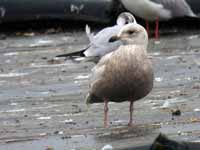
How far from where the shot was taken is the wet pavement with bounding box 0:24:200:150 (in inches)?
211

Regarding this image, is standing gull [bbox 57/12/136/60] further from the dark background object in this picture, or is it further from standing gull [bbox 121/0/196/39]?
standing gull [bbox 121/0/196/39]

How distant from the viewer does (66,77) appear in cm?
852

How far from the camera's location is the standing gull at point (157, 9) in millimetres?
11648

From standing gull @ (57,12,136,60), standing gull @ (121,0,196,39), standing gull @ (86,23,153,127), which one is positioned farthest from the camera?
standing gull @ (121,0,196,39)

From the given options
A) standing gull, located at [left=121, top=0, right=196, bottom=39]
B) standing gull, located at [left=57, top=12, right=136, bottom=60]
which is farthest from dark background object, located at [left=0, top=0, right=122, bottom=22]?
standing gull, located at [left=57, top=12, right=136, bottom=60]

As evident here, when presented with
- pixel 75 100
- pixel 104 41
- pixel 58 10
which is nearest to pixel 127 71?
pixel 75 100

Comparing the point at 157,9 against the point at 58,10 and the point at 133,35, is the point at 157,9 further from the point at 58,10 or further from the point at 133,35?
the point at 133,35

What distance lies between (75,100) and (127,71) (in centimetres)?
162

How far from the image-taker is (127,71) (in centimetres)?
579

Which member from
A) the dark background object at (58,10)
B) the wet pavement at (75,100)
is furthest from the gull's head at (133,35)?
the dark background object at (58,10)

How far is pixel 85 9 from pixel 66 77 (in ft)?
9.68

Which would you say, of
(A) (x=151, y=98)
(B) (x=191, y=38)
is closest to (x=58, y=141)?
(A) (x=151, y=98)

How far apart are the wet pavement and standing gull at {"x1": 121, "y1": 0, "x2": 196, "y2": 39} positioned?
56 centimetres

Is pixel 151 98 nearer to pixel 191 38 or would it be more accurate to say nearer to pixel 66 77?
pixel 66 77
